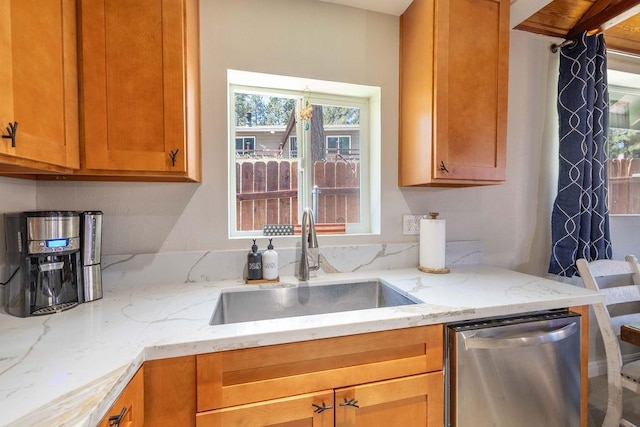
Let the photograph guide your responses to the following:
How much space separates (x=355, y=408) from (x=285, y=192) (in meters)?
1.12

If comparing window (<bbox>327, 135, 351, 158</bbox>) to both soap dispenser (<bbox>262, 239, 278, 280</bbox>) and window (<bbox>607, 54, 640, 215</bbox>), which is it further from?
window (<bbox>607, 54, 640, 215</bbox>)

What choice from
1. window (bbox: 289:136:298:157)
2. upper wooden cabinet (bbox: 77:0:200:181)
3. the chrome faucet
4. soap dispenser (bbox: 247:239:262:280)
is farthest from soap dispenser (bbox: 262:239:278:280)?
window (bbox: 289:136:298:157)

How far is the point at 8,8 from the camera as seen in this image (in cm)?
75

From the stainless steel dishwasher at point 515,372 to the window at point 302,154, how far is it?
79cm

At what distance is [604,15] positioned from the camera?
1.61m

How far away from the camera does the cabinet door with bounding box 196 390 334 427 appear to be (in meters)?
0.79

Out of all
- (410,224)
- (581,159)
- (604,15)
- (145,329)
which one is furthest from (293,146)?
(604,15)

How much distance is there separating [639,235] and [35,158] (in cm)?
341

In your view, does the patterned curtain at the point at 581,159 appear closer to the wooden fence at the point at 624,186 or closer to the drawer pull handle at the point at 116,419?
the wooden fence at the point at 624,186

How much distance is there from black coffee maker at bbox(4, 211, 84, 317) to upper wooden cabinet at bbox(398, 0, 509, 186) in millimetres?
1495

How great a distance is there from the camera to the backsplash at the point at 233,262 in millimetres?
Result: 1277

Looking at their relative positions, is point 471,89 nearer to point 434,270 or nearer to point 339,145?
point 339,145

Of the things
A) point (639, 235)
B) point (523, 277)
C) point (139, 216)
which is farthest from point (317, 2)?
point (639, 235)

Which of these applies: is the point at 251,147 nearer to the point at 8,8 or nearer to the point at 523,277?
the point at 8,8
